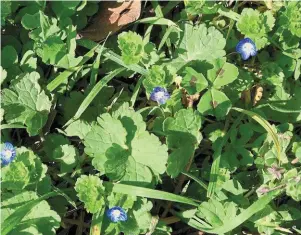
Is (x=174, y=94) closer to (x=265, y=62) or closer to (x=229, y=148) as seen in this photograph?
(x=229, y=148)

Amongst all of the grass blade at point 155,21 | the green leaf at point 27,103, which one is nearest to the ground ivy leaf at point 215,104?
the grass blade at point 155,21

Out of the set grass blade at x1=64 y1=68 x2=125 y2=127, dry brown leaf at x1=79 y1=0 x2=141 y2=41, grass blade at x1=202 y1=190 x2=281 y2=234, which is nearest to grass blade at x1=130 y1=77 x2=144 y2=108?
grass blade at x1=64 y1=68 x2=125 y2=127

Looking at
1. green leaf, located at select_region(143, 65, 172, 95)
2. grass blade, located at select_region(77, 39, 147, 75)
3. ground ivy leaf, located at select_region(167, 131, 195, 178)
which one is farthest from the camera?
grass blade, located at select_region(77, 39, 147, 75)

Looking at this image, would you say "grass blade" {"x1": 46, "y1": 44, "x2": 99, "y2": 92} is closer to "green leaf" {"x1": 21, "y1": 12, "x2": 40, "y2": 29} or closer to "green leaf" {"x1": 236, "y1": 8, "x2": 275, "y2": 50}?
"green leaf" {"x1": 21, "y1": 12, "x2": 40, "y2": 29}

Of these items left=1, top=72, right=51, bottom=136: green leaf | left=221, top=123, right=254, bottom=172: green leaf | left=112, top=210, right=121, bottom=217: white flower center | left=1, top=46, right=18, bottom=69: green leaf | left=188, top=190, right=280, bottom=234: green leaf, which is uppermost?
left=1, top=46, right=18, bottom=69: green leaf

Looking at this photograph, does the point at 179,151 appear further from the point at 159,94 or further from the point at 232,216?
the point at 232,216

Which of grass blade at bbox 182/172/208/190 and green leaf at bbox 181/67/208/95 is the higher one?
green leaf at bbox 181/67/208/95

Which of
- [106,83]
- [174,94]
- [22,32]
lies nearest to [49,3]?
[22,32]
